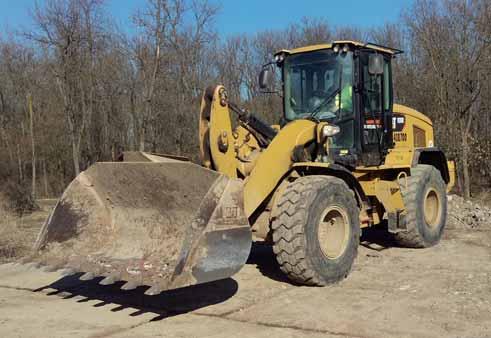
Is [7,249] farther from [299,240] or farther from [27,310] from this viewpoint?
[299,240]

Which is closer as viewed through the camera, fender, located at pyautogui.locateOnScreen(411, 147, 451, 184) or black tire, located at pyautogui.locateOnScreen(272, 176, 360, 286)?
black tire, located at pyautogui.locateOnScreen(272, 176, 360, 286)

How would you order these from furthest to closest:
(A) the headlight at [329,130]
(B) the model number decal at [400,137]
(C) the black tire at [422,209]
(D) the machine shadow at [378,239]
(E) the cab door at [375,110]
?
1. (B) the model number decal at [400,137]
2. (D) the machine shadow at [378,239]
3. (C) the black tire at [422,209]
4. (E) the cab door at [375,110]
5. (A) the headlight at [329,130]

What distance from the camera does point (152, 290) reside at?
4.72 metres

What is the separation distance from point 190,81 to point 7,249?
12.9m

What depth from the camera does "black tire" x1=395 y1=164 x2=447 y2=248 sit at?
8516 millimetres

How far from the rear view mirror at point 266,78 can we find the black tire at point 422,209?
2473mm

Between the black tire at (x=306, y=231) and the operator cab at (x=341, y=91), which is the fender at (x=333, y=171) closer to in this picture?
the black tire at (x=306, y=231)

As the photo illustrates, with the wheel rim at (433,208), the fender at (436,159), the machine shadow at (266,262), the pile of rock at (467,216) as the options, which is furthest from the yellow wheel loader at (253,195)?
the pile of rock at (467,216)

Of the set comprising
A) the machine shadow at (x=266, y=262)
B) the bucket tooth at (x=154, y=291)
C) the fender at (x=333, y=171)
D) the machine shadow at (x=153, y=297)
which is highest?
the fender at (x=333, y=171)

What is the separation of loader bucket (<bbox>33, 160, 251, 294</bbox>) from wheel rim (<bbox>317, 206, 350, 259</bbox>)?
59.3 inches

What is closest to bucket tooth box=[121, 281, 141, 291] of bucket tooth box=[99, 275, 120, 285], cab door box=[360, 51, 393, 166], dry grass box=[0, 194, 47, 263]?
bucket tooth box=[99, 275, 120, 285]

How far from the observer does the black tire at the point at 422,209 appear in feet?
27.9

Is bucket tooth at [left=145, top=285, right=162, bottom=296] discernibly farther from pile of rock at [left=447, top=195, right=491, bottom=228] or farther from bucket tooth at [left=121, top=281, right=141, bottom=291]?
pile of rock at [left=447, top=195, right=491, bottom=228]

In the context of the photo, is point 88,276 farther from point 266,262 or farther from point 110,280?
point 266,262
